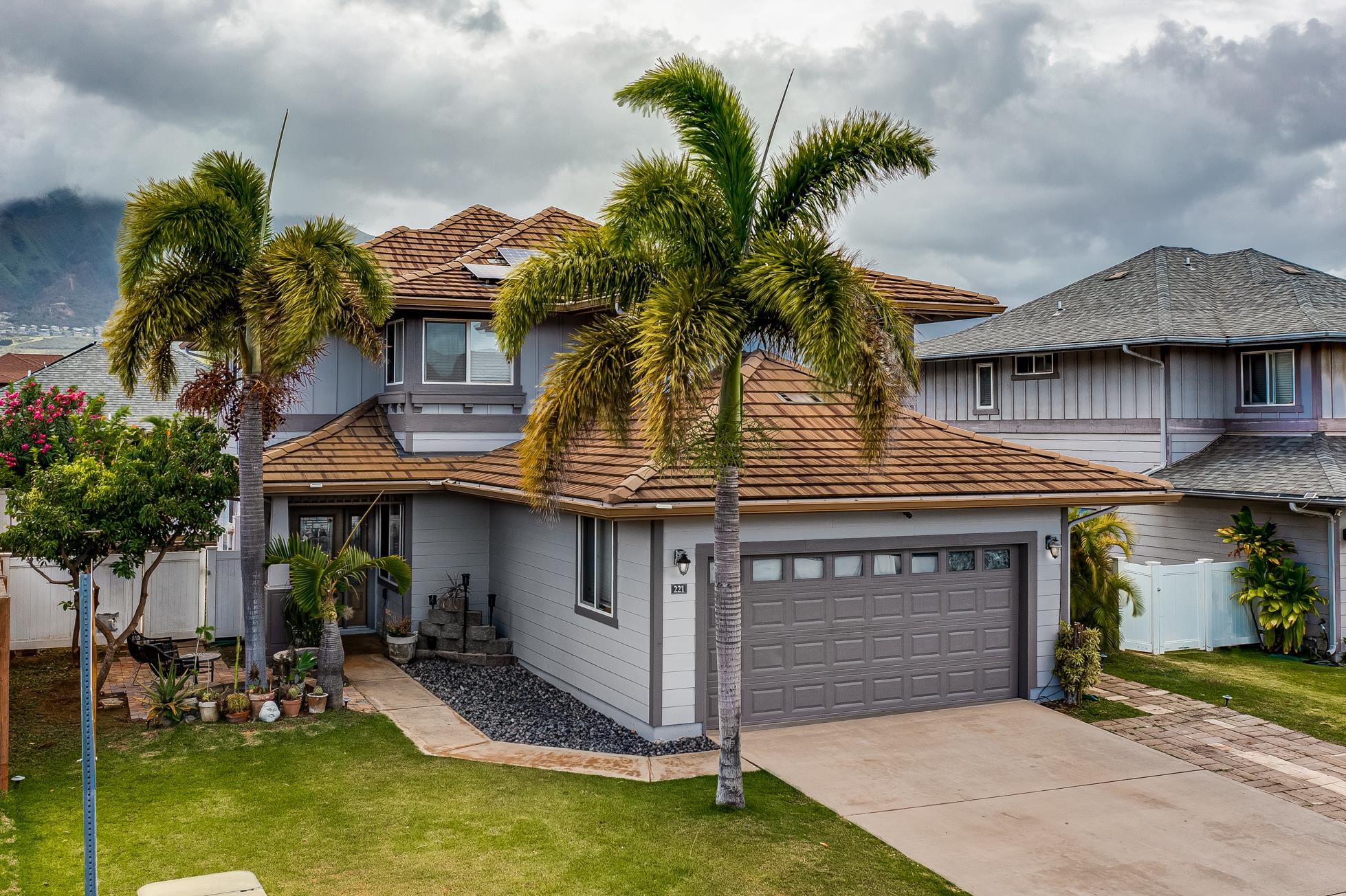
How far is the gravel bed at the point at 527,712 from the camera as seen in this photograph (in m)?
11.3

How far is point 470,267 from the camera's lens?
17.4 metres

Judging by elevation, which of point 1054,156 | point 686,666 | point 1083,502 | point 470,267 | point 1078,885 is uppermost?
point 1054,156

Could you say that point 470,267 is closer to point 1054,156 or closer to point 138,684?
point 138,684

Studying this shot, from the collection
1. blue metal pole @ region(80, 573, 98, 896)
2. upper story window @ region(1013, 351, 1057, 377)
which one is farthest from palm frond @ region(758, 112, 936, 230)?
upper story window @ region(1013, 351, 1057, 377)

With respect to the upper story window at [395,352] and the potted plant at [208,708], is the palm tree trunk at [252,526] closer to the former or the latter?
the potted plant at [208,708]

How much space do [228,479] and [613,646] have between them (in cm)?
533

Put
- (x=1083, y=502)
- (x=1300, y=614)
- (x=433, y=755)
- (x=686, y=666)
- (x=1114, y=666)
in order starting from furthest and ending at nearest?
(x=1300, y=614) < (x=1114, y=666) < (x=1083, y=502) < (x=686, y=666) < (x=433, y=755)

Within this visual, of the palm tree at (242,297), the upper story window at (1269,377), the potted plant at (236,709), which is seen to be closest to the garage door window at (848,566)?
the palm tree at (242,297)

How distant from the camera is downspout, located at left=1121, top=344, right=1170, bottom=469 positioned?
19.9 meters

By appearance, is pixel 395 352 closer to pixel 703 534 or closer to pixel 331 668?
pixel 331 668

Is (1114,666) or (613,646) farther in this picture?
(1114,666)

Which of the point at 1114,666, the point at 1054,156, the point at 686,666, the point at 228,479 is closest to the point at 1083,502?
the point at 1114,666

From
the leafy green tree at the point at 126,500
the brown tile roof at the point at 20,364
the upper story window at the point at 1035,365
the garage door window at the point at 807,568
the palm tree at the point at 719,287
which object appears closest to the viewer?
the palm tree at the point at 719,287

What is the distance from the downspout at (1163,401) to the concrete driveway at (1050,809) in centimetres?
942
